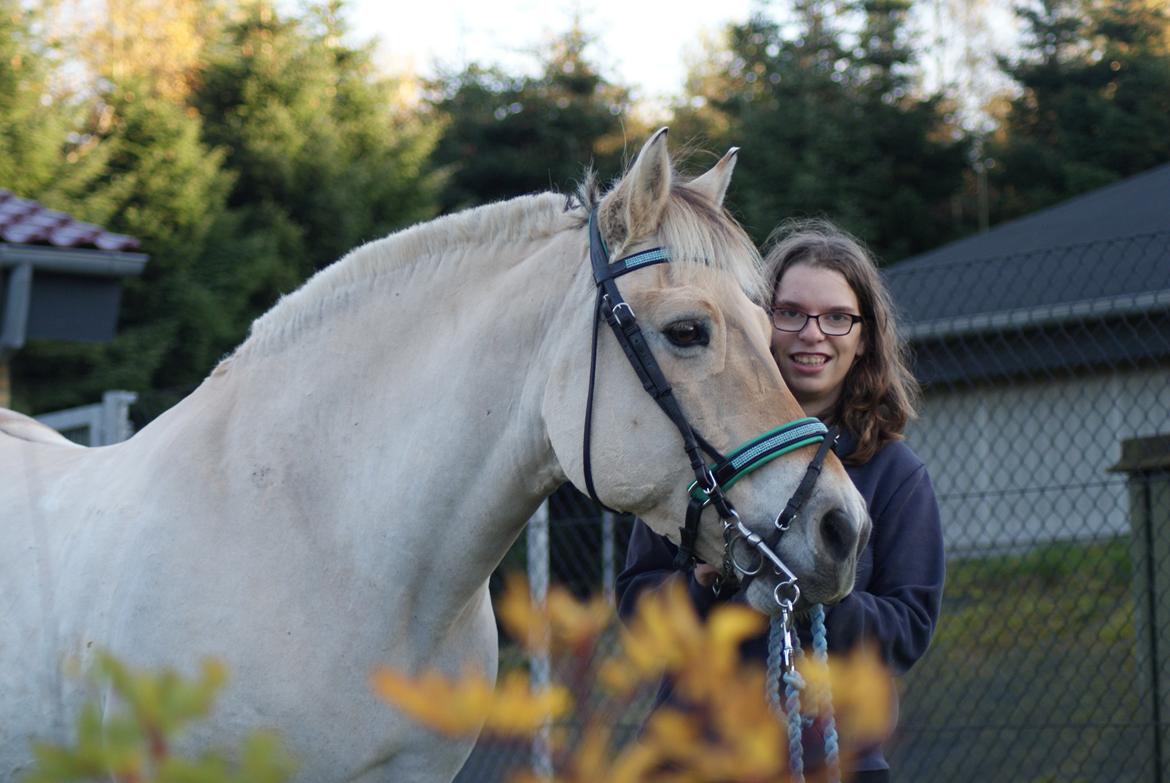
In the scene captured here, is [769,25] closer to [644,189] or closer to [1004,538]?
[1004,538]

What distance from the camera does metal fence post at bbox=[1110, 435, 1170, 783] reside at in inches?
181

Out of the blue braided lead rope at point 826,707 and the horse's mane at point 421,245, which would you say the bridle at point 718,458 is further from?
the horse's mane at point 421,245

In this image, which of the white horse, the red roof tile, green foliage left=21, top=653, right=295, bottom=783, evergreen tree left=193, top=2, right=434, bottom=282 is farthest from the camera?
evergreen tree left=193, top=2, right=434, bottom=282

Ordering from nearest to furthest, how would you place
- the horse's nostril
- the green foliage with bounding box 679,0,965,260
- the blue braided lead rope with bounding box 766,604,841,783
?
the blue braided lead rope with bounding box 766,604,841,783 → the horse's nostril → the green foliage with bounding box 679,0,965,260

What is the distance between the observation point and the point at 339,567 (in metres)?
2.42

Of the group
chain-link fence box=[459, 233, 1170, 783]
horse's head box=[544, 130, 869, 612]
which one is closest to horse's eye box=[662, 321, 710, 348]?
horse's head box=[544, 130, 869, 612]

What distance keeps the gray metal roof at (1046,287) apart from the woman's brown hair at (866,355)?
89.6 inches

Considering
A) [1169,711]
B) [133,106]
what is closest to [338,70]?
[133,106]

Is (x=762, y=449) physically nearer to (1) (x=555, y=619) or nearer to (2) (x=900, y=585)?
(2) (x=900, y=585)

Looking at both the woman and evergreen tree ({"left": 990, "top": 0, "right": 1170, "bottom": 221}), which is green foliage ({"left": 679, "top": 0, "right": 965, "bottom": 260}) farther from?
the woman

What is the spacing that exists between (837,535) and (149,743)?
1637 mm

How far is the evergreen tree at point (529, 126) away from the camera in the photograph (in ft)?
65.5

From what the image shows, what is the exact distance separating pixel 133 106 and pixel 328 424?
12.5 metres

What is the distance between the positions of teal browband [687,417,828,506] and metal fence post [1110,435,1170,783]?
9.47ft
